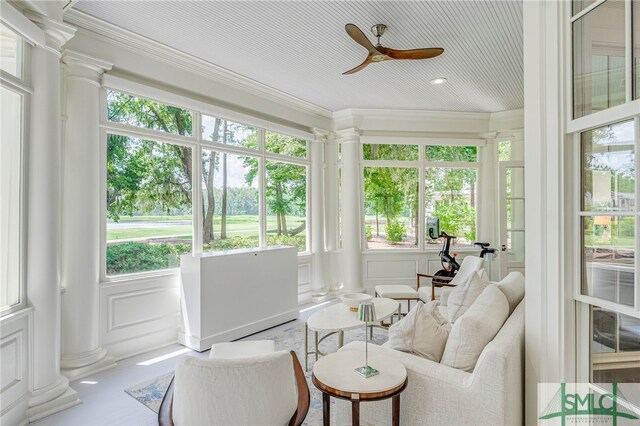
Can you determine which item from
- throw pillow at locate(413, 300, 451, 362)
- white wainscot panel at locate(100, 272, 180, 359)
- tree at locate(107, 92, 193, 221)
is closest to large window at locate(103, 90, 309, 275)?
tree at locate(107, 92, 193, 221)

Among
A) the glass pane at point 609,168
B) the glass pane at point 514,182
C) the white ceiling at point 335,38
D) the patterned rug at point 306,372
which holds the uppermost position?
the white ceiling at point 335,38

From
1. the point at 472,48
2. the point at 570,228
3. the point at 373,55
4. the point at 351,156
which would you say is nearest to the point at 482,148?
the point at 351,156

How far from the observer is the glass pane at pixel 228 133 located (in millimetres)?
4129

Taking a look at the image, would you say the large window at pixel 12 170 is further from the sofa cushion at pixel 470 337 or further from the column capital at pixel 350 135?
the column capital at pixel 350 135

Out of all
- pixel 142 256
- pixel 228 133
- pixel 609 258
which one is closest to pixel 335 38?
pixel 228 133

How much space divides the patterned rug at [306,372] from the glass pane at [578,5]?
108 inches

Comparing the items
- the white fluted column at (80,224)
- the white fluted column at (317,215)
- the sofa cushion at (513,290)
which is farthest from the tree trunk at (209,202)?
the sofa cushion at (513,290)

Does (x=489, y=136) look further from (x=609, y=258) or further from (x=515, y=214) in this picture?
(x=609, y=258)

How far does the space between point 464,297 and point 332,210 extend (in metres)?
3.37

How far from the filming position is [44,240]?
238 centimetres

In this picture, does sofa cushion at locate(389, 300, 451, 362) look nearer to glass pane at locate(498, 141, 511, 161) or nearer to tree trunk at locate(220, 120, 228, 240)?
tree trunk at locate(220, 120, 228, 240)

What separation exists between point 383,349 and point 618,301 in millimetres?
1125

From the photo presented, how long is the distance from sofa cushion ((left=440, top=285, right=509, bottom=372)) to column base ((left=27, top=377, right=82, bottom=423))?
2.62m

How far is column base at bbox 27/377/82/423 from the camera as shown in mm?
2279
